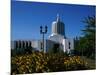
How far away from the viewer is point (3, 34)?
214cm

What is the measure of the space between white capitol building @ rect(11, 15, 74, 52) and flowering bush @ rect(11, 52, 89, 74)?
90mm

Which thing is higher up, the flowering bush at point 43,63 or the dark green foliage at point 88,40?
the dark green foliage at point 88,40

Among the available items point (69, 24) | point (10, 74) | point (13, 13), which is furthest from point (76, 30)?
point (10, 74)

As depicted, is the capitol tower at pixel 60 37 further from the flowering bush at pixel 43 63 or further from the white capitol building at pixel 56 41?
the flowering bush at pixel 43 63

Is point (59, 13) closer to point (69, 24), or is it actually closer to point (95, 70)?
point (69, 24)

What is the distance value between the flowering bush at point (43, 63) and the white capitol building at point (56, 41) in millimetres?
90

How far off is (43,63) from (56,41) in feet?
0.93

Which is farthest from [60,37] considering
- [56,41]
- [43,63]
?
[43,63]

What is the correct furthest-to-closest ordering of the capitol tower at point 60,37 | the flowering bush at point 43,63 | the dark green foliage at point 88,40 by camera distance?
the dark green foliage at point 88,40, the capitol tower at point 60,37, the flowering bush at point 43,63

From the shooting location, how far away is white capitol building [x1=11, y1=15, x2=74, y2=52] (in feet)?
7.49

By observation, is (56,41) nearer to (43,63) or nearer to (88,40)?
(43,63)

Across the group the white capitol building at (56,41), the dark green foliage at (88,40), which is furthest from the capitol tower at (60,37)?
the dark green foliage at (88,40)

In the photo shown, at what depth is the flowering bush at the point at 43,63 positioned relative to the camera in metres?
2.23

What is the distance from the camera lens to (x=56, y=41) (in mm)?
2369
